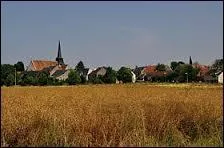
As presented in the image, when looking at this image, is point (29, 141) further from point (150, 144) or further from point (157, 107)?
point (157, 107)

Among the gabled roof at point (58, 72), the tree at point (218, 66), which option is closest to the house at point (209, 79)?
the tree at point (218, 66)

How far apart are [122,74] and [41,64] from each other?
156ft

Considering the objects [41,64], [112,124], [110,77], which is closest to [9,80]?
[110,77]

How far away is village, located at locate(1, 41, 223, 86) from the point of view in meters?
43.4

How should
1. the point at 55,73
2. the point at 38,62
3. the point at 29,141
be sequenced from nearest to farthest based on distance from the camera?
the point at 29,141 → the point at 55,73 → the point at 38,62

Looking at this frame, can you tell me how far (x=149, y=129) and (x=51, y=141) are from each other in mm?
2147

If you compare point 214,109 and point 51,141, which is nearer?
point 51,141

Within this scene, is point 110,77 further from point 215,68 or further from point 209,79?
point 209,79

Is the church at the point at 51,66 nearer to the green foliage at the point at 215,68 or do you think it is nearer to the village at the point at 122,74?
the village at the point at 122,74

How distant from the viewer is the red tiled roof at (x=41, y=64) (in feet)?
365

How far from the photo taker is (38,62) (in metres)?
114

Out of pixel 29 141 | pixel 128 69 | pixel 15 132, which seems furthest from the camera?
pixel 128 69

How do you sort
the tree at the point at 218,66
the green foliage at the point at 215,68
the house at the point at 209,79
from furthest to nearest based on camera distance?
1. the green foliage at the point at 215,68
2. the tree at the point at 218,66
3. the house at the point at 209,79

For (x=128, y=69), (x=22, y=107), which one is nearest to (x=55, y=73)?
(x=128, y=69)
